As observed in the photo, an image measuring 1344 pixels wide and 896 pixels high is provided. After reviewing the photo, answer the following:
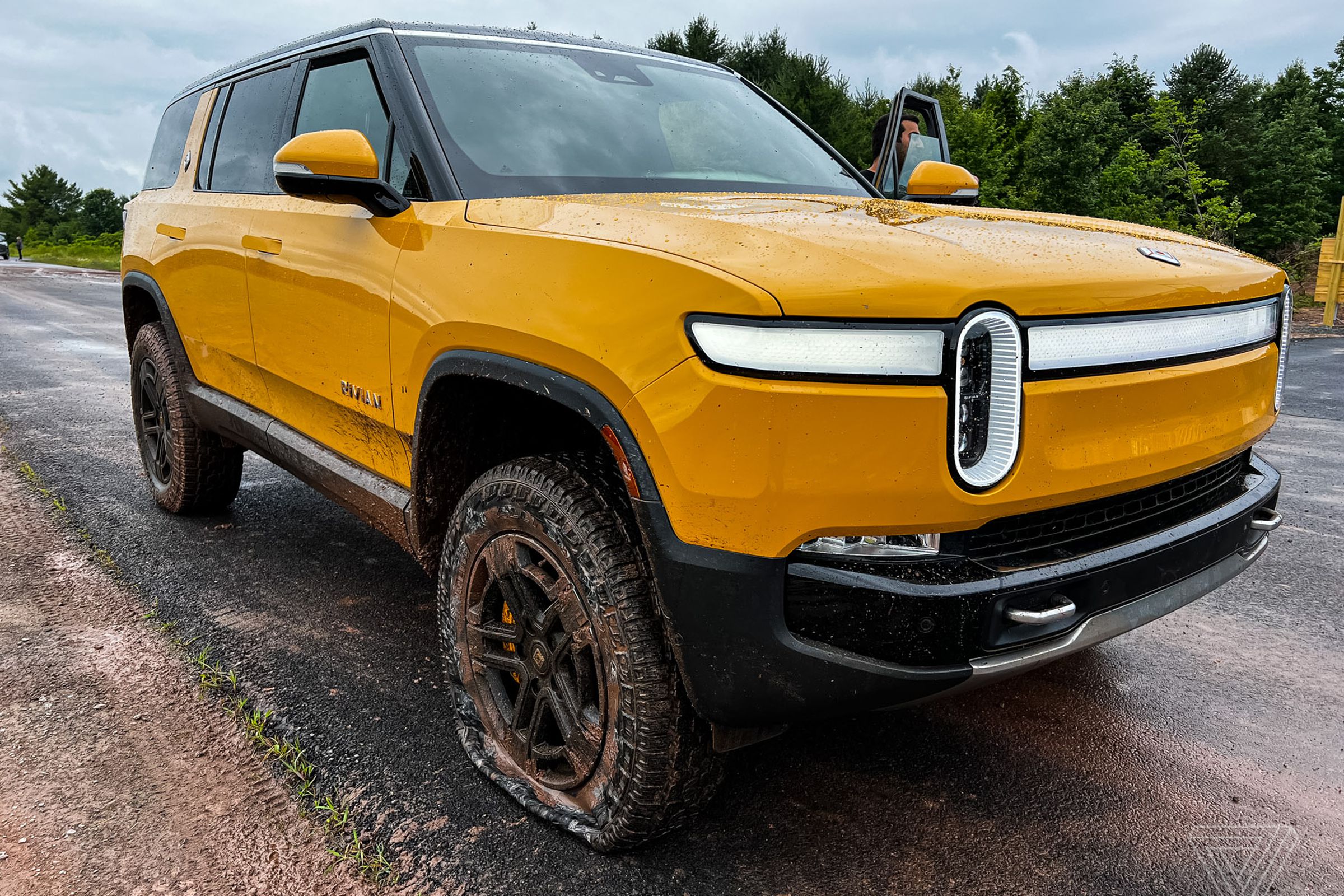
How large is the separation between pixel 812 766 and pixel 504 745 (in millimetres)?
776

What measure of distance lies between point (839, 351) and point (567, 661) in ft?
3.17

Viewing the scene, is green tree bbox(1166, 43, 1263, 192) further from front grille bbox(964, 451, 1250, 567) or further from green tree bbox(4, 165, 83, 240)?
green tree bbox(4, 165, 83, 240)

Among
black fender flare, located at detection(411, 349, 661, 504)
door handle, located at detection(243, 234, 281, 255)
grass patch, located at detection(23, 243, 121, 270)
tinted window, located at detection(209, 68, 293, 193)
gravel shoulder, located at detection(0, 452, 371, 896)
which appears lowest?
gravel shoulder, located at detection(0, 452, 371, 896)

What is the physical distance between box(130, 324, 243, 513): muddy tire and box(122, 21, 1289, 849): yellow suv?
1473mm

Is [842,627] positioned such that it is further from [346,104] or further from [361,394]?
[346,104]

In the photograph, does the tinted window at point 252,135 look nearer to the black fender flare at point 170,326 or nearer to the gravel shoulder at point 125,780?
the black fender flare at point 170,326

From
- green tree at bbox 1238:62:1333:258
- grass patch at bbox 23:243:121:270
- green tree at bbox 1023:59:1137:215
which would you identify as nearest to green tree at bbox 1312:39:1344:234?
green tree at bbox 1238:62:1333:258

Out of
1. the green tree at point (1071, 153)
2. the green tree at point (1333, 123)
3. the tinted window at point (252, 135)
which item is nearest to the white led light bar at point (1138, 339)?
the tinted window at point (252, 135)

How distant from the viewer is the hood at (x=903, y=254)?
160cm

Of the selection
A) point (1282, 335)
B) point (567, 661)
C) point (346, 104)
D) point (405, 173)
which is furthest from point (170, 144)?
point (1282, 335)

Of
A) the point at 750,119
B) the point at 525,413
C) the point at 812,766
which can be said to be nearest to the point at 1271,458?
the point at 750,119

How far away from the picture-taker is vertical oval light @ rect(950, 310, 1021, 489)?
1.61 metres

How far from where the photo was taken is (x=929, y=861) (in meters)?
2.07

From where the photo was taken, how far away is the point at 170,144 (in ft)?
14.9
